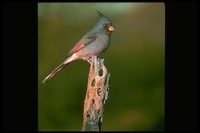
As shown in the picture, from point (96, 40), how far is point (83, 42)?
0.14 m

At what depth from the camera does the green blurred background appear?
17.7ft

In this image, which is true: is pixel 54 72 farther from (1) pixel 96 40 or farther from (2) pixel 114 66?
(2) pixel 114 66

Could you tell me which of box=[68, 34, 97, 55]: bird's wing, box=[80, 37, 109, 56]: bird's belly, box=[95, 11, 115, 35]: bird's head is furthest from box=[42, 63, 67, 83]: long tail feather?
box=[95, 11, 115, 35]: bird's head

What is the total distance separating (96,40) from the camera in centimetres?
502

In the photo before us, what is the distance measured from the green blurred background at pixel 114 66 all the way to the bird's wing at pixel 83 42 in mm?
167

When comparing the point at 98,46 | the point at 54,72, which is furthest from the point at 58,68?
the point at 98,46

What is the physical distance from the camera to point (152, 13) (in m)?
5.48

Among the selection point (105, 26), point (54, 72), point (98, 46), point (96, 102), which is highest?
point (105, 26)

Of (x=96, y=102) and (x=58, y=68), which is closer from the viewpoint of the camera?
(x=96, y=102)

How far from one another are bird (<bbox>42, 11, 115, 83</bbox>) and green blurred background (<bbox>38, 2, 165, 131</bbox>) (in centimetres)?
20

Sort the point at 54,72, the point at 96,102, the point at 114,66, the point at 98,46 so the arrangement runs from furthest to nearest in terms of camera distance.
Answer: the point at 114,66 → the point at 54,72 → the point at 98,46 → the point at 96,102

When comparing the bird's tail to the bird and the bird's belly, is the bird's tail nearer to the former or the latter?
the bird

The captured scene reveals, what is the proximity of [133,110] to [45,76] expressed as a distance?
1.09m

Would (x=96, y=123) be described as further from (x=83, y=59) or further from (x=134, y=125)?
(x=134, y=125)
